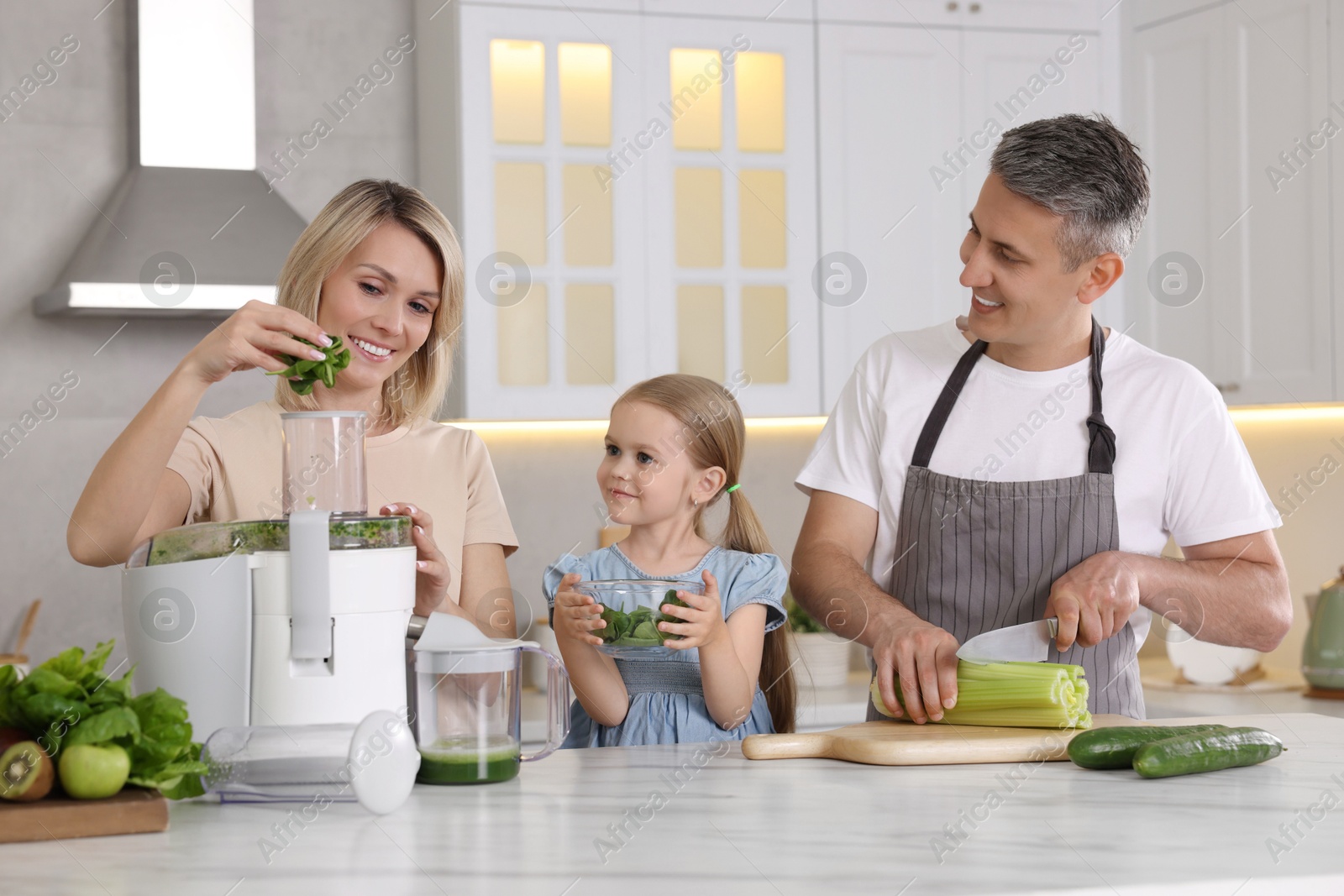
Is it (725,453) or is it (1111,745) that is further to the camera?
(725,453)

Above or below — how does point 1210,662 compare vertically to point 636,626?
below

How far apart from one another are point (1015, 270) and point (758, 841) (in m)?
0.92

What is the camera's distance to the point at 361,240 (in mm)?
1607

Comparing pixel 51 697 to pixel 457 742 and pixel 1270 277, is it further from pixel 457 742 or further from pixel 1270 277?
pixel 1270 277

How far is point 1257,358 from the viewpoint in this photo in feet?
9.27

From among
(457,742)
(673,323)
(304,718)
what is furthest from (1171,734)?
(673,323)

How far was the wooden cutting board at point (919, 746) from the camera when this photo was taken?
1.25m

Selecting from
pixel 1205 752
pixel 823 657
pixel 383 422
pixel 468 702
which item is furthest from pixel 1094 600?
pixel 823 657

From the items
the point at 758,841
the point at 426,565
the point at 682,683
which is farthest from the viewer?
the point at 682,683

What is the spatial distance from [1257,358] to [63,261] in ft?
8.48

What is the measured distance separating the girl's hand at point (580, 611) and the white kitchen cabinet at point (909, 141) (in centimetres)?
171

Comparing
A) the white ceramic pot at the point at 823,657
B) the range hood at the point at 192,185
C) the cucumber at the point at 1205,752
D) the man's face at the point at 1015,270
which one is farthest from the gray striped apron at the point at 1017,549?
the range hood at the point at 192,185

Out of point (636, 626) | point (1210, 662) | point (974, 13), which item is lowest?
point (1210, 662)

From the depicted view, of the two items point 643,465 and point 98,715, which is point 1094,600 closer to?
point 643,465
